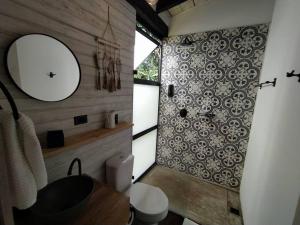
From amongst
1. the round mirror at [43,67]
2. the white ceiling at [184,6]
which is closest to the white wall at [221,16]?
the white ceiling at [184,6]

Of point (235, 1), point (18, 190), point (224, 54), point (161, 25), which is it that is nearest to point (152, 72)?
point (161, 25)

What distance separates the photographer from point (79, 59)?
1.15 metres

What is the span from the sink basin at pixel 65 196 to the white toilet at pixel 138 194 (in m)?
0.49

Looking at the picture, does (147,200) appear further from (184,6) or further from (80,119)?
(184,6)

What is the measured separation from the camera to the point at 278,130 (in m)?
1.09

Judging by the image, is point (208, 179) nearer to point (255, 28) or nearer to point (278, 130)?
point (278, 130)

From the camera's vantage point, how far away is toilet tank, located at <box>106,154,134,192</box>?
1.42 metres

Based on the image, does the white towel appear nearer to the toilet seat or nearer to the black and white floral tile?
the toilet seat

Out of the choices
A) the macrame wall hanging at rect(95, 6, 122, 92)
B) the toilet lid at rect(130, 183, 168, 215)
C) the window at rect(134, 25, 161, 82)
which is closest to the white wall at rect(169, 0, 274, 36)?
the window at rect(134, 25, 161, 82)

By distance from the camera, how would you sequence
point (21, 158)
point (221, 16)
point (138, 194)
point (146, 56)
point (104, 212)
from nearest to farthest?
point (21, 158), point (104, 212), point (138, 194), point (221, 16), point (146, 56)

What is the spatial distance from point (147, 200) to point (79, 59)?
56.7 inches

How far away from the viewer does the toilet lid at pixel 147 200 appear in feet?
Answer: 4.32

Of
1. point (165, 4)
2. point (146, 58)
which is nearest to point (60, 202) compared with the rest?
point (146, 58)

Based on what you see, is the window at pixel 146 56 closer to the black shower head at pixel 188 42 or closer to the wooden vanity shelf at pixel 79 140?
the black shower head at pixel 188 42
